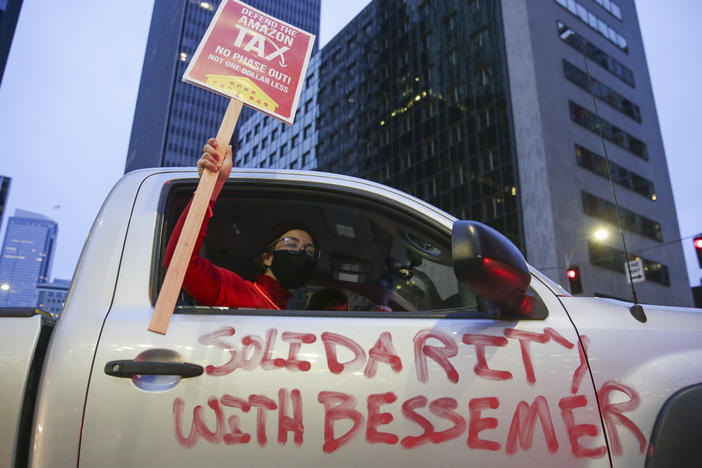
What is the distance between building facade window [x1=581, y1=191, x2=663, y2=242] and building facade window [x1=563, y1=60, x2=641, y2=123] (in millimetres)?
6585

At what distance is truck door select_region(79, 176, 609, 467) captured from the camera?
1194mm

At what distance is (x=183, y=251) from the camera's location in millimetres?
1384

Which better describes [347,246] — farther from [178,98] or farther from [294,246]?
[178,98]

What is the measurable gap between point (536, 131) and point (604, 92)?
26.3ft

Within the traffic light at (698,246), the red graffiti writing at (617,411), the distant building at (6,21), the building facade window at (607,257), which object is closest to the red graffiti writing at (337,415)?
the red graffiti writing at (617,411)

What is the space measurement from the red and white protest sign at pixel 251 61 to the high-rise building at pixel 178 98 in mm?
70953

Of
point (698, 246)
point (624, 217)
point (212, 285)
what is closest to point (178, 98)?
point (624, 217)

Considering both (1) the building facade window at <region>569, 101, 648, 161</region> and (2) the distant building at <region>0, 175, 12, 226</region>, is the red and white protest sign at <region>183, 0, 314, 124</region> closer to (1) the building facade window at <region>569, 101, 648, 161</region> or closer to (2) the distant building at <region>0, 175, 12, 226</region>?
(1) the building facade window at <region>569, 101, 648, 161</region>

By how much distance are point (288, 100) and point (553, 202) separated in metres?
25.9

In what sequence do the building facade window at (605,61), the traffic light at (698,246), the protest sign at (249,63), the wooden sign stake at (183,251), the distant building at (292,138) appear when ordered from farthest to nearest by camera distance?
the distant building at (292,138) < the building facade window at (605,61) < the traffic light at (698,246) < the protest sign at (249,63) < the wooden sign stake at (183,251)

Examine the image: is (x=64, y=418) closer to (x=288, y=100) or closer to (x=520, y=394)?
(x=520, y=394)

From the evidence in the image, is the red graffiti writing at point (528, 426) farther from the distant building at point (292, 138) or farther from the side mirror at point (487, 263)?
the distant building at point (292, 138)

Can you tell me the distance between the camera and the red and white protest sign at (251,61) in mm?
1820

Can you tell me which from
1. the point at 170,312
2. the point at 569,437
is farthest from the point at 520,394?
the point at 170,312
